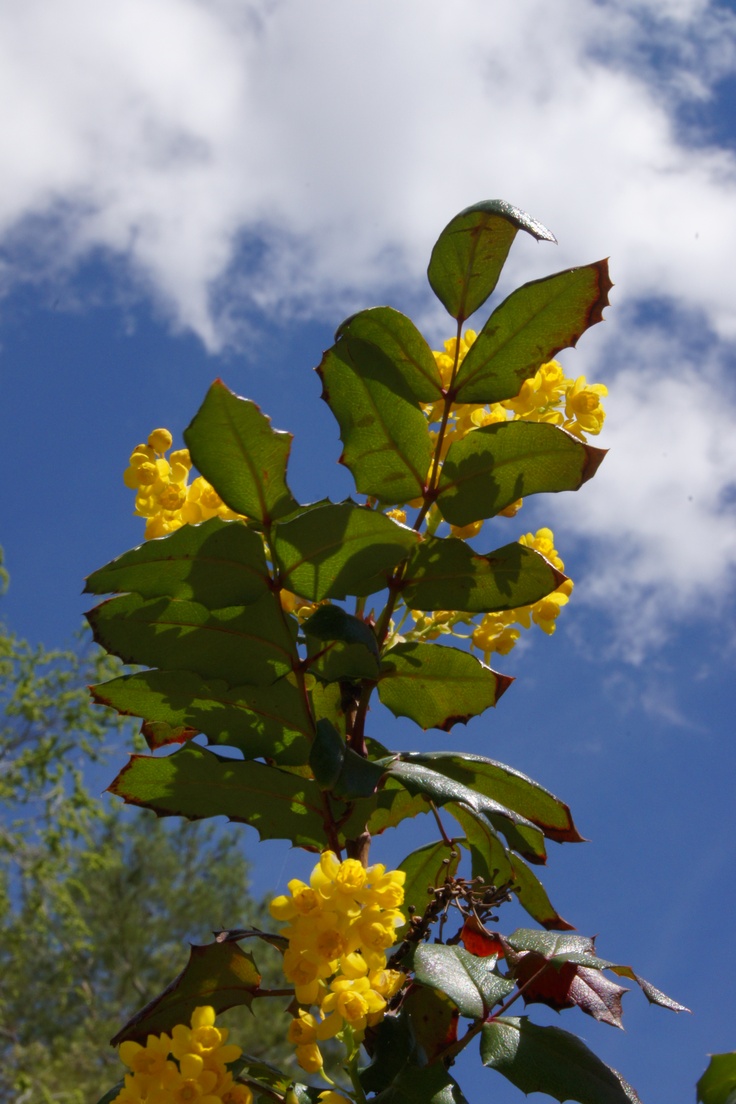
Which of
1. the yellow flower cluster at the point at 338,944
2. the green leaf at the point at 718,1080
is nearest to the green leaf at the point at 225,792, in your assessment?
the yellow flower cluster at the point at 338,944

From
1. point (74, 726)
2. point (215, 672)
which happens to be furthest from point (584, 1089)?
point (74, 726)

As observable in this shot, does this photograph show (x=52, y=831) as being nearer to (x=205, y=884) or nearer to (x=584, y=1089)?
(x=205, y=884)

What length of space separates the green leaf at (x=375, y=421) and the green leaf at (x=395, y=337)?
0.02 meters

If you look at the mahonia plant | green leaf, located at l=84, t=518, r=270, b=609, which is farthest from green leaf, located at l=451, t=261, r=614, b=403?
green leaf, located at l=84, t=518, r=270, b=609

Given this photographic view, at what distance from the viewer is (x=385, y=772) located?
0.73 metres

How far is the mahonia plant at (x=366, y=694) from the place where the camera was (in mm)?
680

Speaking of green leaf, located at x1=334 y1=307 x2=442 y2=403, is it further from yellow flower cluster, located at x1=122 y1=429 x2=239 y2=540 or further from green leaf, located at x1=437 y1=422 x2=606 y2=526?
yellow flower cluster, located at x1=122 y1=429 x2=239 y2=540

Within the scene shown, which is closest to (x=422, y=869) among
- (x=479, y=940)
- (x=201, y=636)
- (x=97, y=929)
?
(x=479, y=940)

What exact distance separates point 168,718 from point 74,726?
36.1 ft

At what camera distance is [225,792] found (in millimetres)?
792

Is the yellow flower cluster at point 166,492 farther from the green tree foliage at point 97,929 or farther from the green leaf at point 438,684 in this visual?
the green tree foliage at point 97,929

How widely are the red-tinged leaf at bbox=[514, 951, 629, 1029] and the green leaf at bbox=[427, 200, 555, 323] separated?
0.55m

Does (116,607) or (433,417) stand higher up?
(433,417)

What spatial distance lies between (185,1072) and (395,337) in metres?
0.58
